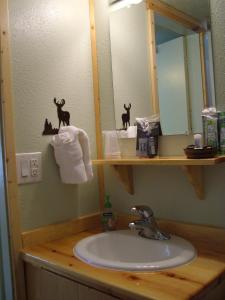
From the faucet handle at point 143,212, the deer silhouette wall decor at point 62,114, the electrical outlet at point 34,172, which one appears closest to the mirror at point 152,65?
the deer silhouette wall decor at point 62,114

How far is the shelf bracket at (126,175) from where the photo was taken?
1.46 metres

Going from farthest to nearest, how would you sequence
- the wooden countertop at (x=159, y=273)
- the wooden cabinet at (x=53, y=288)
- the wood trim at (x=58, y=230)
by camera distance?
1. the wood trim at (x=58, y=230)
2. the wooden cabinet at (x=53, y=288)
3. the wooden countertop at (x=159, y=273)

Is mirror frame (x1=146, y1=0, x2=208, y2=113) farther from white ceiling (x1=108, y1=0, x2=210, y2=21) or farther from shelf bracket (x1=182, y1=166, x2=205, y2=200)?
shelf bracket (x1=182, y1=166, x2=205, y2=200)

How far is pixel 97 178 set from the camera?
62.7 inches

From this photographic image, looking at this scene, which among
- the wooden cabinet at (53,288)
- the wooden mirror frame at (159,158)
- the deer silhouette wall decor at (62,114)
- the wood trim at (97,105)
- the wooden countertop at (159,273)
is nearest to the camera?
the wooden countertop at (159,273)

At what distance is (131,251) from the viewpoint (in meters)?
1.31

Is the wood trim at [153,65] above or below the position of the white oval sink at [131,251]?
above

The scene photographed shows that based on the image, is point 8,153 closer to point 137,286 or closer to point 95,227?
point 95,227

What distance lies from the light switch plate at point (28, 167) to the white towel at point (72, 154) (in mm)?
92

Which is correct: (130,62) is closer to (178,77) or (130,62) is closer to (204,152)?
(178,77)

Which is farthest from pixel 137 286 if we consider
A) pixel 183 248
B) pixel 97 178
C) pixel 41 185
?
pixel 97 178

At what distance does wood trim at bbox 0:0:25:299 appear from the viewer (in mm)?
1246

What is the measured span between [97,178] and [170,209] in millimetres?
426

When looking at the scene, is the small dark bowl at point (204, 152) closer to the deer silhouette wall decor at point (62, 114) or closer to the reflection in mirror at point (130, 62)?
the reflection in mirror at point (130, 62)
